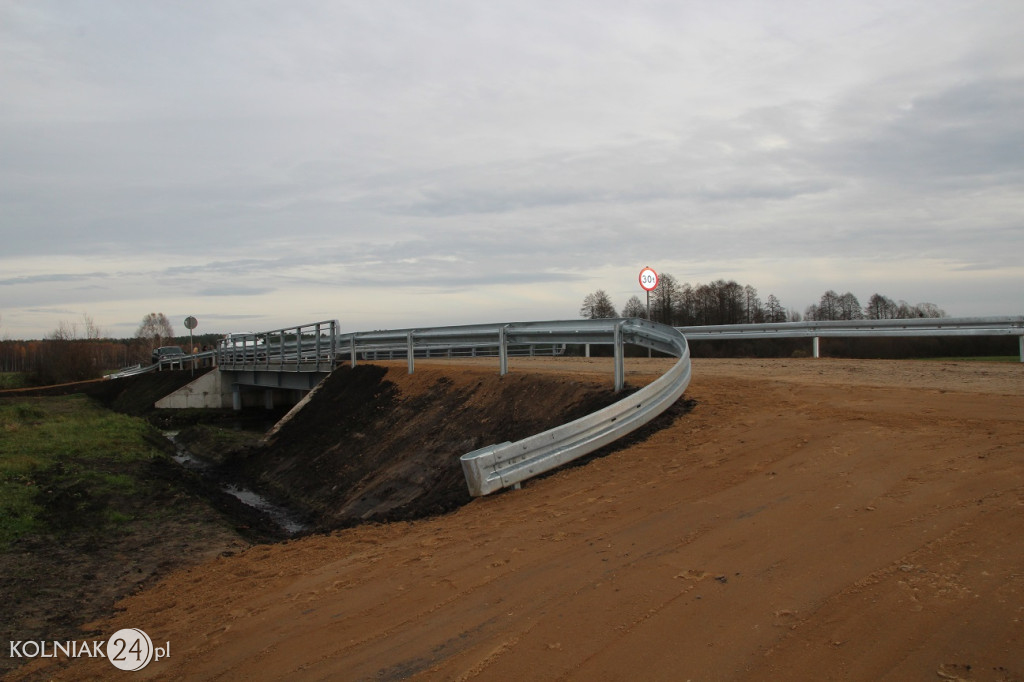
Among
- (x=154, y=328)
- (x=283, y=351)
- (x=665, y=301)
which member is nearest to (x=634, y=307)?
(x=665, y=301)

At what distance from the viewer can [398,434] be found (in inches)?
594

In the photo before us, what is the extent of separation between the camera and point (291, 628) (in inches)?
184

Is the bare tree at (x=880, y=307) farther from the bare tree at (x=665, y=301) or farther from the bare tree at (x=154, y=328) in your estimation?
the bare tree at (x=154, y=328)

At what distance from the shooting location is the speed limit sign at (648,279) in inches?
640

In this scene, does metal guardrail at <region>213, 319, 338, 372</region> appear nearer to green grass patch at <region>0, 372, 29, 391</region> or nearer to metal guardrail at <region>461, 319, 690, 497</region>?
metal guardrail at <region>461, 319, 690, 497</region>

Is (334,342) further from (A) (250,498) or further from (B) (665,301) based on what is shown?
(B) (665,301)

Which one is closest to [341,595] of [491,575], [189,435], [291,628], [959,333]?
[291,628]

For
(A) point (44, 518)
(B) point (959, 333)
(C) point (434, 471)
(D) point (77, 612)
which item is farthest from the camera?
(B) point (959, 333)

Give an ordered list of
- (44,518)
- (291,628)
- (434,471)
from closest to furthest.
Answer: (291,628)
(44,518)
(434,471)

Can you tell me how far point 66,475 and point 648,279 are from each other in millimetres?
12237

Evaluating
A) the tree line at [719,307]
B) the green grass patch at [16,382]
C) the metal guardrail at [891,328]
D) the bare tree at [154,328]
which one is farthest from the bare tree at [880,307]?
the bare tree at [154,328]

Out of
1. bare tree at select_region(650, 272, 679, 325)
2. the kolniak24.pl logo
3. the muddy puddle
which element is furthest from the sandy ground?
bare tree at select_region(650, 272, 679, 325)

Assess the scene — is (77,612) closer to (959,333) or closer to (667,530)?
(667,530)

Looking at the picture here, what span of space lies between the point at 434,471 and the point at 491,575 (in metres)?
7.16
